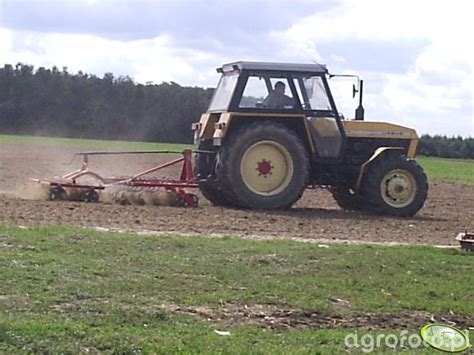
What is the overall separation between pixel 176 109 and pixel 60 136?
352 inches

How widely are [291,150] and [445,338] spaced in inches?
368

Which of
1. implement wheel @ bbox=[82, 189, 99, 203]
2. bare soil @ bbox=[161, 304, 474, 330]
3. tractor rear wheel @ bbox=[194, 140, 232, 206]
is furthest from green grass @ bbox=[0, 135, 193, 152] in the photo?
bare soil @ bbox=[161, 304, 474, 330]

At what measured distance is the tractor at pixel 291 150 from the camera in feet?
58.0

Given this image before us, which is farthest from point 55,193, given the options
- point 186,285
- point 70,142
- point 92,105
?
point 92,105

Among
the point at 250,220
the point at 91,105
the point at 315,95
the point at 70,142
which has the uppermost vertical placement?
the point at 315,95

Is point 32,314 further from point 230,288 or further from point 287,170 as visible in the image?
point 287,170

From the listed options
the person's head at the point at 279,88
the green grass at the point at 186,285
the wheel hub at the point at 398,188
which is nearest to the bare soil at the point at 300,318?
the green grass at the point at 186,285

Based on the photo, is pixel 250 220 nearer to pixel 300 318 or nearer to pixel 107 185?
pixel 107 185

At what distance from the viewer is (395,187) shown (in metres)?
18.2

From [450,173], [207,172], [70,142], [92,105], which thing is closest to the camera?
[207,172]

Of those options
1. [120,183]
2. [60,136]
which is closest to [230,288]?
[120,183]

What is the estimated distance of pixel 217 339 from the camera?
26.3ft

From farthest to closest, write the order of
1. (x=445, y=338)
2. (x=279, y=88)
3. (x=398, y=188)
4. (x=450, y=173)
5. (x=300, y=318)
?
1. (x=450, y=173)
2. (x=398, y=188)
3. (x=279, y=88)
4. (x=300, y=318)
5. (x=445, y=338)

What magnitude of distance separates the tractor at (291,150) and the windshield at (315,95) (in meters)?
0.02
